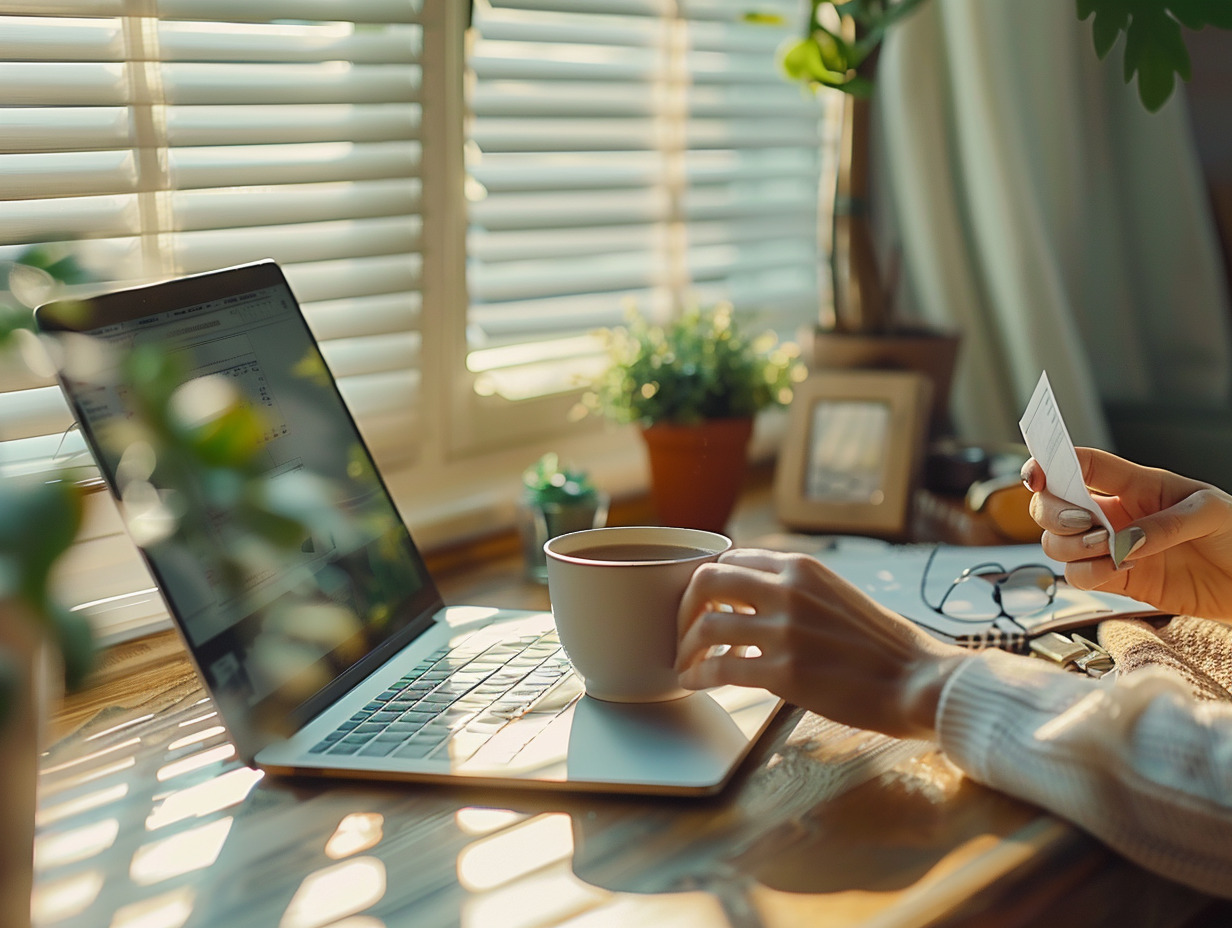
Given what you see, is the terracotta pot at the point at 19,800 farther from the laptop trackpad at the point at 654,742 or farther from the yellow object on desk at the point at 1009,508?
the yellow object on desk at the point at 1009,508

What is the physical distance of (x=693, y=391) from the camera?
1293 mm

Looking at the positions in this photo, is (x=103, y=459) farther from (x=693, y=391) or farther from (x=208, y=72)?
(x=693, y=391)

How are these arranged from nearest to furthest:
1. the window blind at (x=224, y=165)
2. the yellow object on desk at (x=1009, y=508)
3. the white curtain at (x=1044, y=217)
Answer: the window blind at (x=224, y=165)
the yellow object on desk at (x=1009, y=508)
the white curtain at (x=1044, y=217)

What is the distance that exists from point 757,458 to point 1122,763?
116cm

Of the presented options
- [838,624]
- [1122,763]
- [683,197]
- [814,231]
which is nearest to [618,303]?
[683,197]

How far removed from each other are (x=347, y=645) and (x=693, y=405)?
22.8 inches

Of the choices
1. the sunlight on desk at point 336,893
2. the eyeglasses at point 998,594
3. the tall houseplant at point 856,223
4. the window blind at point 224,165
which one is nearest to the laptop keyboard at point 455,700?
the sunlight on desk at point 336,893

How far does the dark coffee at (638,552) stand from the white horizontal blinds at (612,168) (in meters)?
→ 0.64

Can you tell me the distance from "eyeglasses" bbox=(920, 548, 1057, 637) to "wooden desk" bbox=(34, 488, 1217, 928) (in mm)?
261

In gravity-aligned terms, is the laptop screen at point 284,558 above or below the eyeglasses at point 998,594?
above

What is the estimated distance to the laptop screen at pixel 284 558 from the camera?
2.32 ft

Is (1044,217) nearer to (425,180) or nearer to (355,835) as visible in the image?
(425,180)

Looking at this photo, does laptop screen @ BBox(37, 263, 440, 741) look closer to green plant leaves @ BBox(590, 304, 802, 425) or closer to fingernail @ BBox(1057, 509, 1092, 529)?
green plant leaves @ BBox(590, 304, 802, 425)

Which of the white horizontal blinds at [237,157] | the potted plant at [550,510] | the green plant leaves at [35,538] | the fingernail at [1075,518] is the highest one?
the white horizontal blinds at [237,157]
